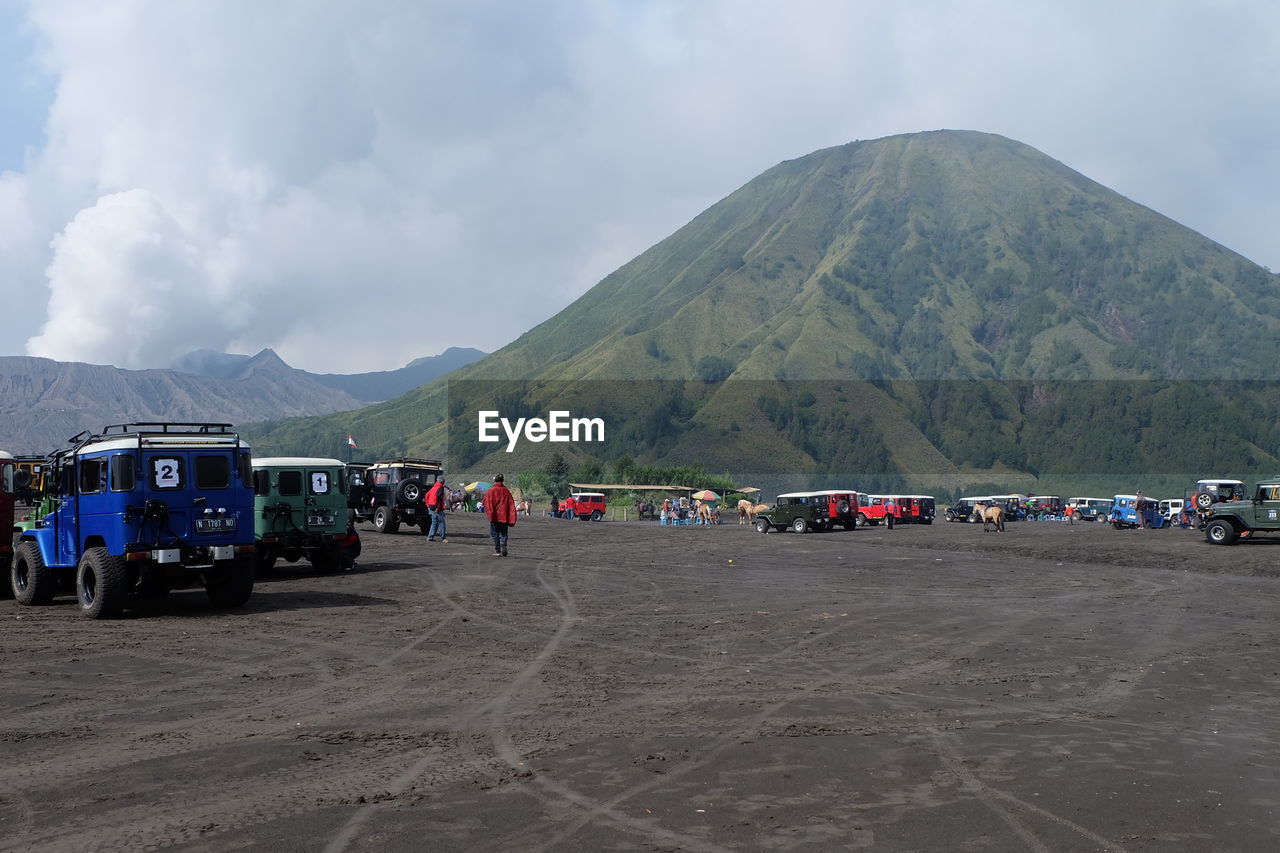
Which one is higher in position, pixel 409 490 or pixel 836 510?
pixel 409 490

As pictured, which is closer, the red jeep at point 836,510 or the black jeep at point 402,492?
the black jeep at point 402,492

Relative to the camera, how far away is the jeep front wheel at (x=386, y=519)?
4056 cm

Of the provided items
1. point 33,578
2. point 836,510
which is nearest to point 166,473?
point 33,578

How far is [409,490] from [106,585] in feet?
80.0

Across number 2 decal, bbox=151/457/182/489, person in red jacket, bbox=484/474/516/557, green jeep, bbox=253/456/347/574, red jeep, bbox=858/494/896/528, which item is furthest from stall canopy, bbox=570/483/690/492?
number 2 decal, bbox=151/457/182/489

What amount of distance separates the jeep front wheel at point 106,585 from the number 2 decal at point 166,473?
128 cm

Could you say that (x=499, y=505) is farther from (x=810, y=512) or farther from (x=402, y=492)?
(x=810, y=512)

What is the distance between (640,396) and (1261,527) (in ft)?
519

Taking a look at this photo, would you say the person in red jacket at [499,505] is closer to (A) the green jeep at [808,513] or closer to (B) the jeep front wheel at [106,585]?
(B) the jeep front wheel at [106,585]

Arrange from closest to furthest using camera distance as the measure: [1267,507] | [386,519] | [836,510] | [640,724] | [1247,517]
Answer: [640,724], [1267,507], [1247,517], [386,519], [836,510]

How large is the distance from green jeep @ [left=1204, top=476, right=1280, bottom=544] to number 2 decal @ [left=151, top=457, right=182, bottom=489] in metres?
33.8

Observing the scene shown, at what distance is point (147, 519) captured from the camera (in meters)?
16.3

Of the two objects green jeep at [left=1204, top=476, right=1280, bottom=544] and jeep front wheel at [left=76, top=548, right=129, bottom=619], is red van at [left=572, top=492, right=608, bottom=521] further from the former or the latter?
jeep front wheel at [left=76, top=548, right=129, bottom=619]

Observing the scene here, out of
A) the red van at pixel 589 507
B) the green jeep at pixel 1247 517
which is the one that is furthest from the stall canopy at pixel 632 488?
the green jeep at pixel 1247 517
